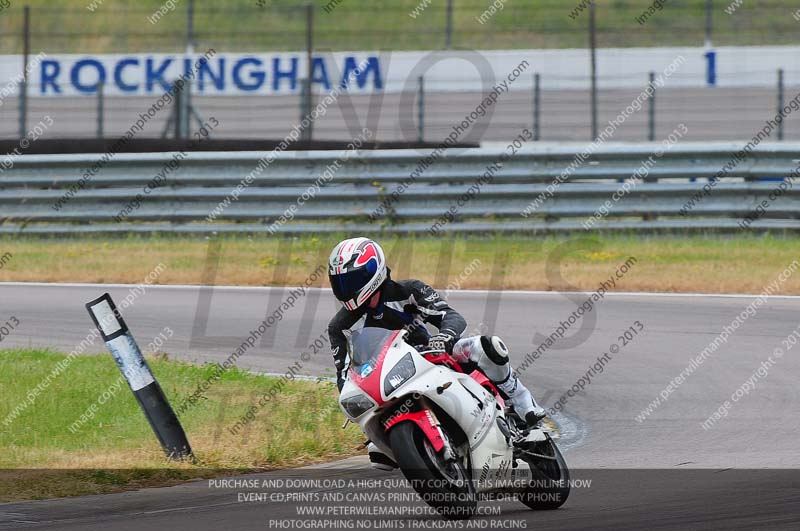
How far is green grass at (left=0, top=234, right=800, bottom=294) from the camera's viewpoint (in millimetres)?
16031

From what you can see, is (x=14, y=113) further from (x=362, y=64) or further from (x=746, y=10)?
(x=746, y=10)

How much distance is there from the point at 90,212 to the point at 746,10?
1327 cm

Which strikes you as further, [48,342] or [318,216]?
[318,216]

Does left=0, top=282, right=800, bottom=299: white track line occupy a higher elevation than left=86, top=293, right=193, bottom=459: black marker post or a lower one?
lower

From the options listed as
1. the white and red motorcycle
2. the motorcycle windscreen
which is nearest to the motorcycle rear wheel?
the white and red motorcycle

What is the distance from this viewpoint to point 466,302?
14891 millimetres

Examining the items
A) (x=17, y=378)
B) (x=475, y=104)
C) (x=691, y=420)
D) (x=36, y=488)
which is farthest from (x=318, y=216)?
(x=36, y=488)

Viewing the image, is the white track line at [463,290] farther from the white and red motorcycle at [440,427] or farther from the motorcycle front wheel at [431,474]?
the motorcycle front wheel at [431,474]

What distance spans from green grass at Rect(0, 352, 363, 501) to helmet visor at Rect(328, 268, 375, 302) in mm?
2212

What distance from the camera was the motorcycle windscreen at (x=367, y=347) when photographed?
6.68 meters

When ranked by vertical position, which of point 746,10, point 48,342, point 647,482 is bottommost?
point 48,342

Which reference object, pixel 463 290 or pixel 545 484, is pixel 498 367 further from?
pixel 463 290

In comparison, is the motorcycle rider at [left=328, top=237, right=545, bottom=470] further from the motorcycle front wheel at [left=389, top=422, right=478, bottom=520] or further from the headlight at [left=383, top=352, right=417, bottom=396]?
the motorcycle front wheel at [left=389, top=422, right=478, bottom=520]

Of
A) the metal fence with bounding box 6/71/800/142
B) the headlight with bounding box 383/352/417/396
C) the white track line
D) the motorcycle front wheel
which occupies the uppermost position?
the headlight with bounding box 383/352/417/396
